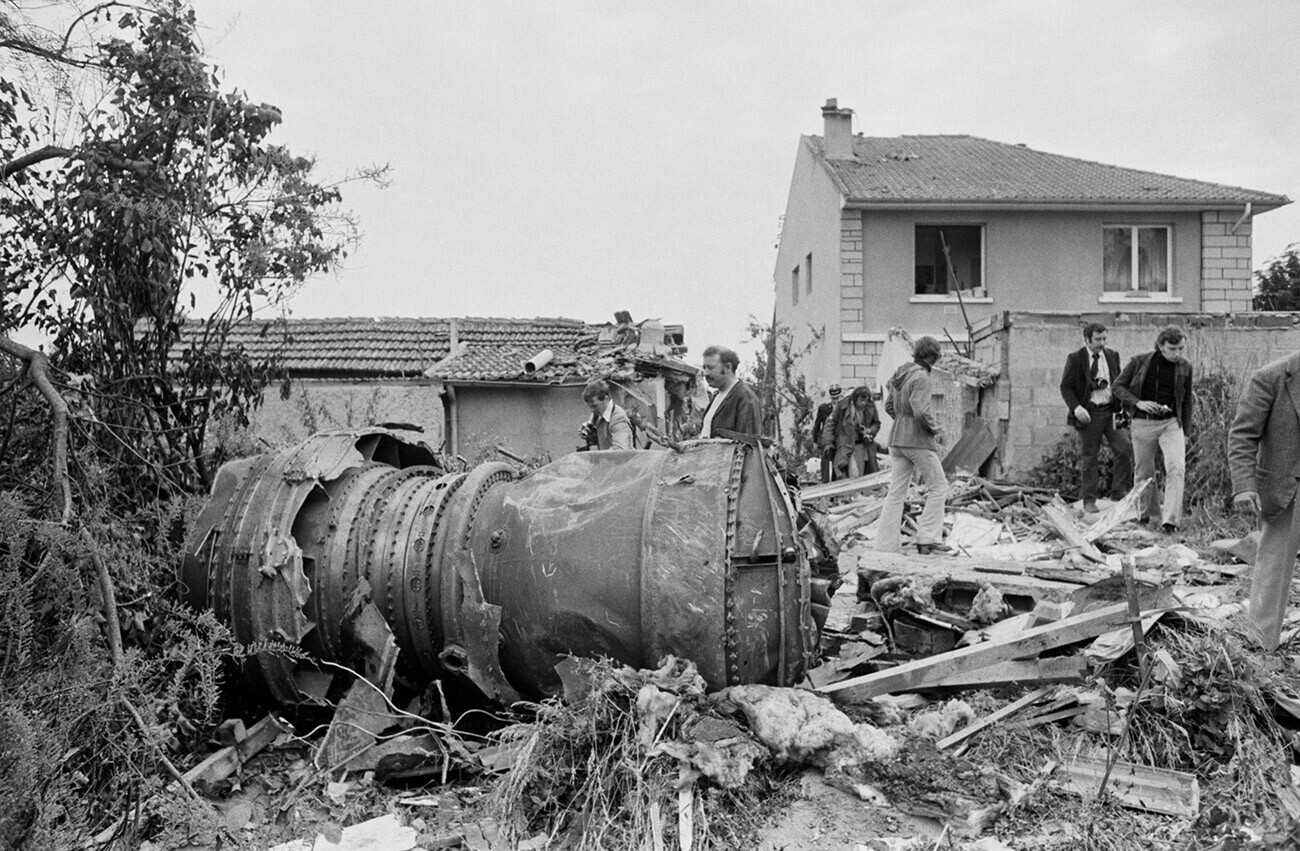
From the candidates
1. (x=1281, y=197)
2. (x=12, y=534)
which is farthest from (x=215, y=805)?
(x=1281, y=197)

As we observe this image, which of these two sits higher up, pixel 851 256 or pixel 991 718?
pixel 851 256

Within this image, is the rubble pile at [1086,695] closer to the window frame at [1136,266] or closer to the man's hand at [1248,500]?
the man's hand at [1248,500]

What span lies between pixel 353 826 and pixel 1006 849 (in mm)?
2390

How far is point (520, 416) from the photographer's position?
17.2 meters

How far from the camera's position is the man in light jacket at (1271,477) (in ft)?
17.1

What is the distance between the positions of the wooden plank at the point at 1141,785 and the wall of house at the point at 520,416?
13.3 meters

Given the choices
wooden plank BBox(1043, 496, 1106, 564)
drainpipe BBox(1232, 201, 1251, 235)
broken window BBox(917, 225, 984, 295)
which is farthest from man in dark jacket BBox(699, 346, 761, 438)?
drainpipe BBox(1232, 201, 1251, 235)

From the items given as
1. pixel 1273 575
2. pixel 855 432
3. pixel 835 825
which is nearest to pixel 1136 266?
pixel 855 432

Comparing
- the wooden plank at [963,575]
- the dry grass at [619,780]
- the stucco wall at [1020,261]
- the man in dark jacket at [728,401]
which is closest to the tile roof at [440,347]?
the stucco wall at [1020,261]

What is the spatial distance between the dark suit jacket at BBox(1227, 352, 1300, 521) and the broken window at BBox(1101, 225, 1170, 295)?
17.2m

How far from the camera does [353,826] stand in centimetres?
409

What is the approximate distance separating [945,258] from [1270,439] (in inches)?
657

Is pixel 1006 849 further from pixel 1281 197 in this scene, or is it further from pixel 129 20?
pixel 1281 197

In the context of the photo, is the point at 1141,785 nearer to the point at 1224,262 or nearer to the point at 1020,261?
the point at 1020,261
